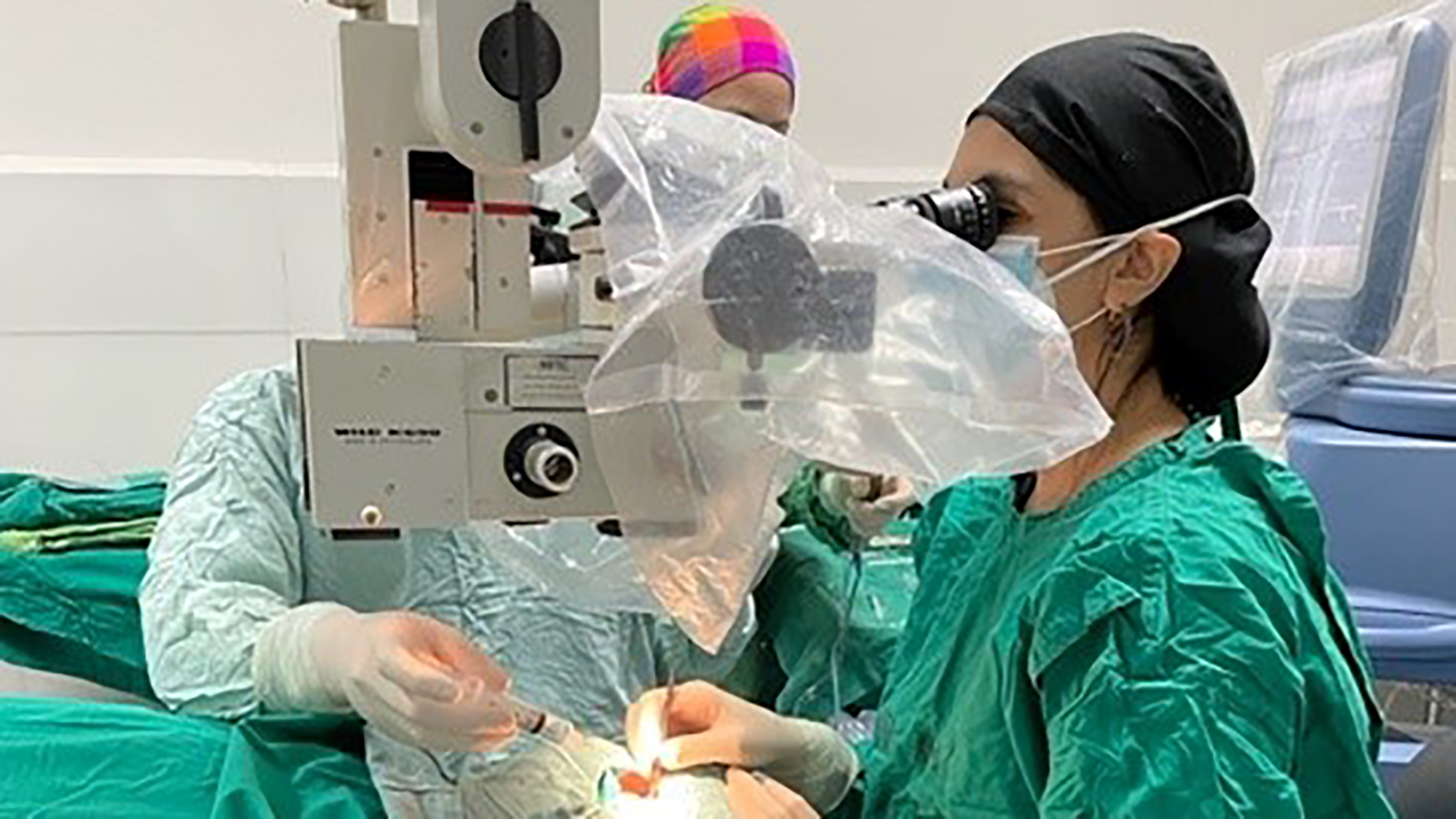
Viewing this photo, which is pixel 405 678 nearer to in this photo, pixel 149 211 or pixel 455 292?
pixel 455 292

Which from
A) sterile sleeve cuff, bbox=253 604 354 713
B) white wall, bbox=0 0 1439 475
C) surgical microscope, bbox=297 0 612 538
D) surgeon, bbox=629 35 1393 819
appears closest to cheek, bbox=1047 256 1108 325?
surgeon, bbox=629 35 1393 819

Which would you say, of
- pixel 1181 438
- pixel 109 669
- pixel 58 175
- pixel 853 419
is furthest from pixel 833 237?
pixel 58 175

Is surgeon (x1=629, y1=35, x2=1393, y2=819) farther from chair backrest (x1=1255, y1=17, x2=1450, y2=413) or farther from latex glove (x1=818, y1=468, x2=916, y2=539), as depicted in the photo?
chair backrest (x1=1255, y1=17, x2=1450, y2=413)

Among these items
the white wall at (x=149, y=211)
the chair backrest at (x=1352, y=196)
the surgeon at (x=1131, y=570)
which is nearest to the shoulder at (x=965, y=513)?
the surgeon at (x=1131, y=570)

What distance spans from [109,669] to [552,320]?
88 cm

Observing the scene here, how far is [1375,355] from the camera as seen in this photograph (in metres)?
1.77

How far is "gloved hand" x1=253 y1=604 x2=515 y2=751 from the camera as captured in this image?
3.07 feet

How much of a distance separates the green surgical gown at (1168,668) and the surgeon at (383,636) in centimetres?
26

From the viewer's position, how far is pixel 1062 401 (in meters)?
0.75

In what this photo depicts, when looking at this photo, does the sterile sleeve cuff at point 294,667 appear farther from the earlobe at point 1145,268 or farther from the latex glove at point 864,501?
the earlobe at point 1145,268

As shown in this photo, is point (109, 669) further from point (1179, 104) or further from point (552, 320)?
point (1179, 104)

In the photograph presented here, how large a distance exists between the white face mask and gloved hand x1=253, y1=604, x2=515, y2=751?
46cm

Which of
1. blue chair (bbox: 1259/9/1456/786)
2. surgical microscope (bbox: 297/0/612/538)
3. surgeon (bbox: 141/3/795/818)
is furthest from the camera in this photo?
blue chair (bbox: 1259/9/1456/786)

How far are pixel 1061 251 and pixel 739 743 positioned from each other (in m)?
0.46
